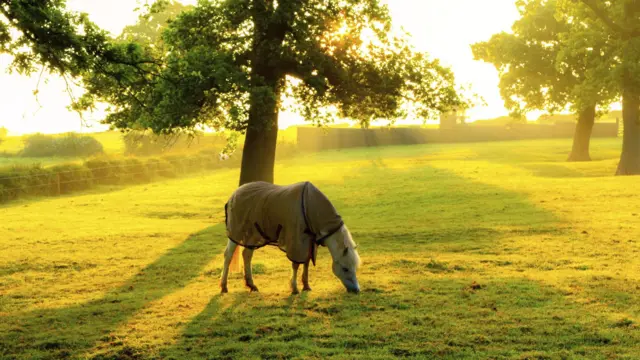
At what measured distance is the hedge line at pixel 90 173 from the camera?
30156 millimetres

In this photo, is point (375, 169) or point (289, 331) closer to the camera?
point (289, 331)

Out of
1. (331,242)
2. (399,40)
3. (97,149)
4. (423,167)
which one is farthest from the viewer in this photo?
(97,149)

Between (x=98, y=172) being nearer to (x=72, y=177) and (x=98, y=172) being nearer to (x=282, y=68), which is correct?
(x=72, y=177)

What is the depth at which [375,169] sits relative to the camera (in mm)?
42562

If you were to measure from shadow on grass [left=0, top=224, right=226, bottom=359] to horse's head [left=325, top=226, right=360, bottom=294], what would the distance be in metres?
3.28

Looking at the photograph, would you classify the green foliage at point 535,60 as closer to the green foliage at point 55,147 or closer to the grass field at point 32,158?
the grass field at point 32,158

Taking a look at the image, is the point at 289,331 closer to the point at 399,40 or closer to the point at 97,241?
the point at 97,241

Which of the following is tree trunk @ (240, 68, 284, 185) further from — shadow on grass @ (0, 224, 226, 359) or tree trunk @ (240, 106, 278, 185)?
shadow on grass @ (0, 224, 226, 359)

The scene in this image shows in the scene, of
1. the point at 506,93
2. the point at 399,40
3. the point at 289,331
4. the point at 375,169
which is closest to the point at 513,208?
the point at 399,40

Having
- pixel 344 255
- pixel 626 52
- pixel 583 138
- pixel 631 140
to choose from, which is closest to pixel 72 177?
pixel 344 255

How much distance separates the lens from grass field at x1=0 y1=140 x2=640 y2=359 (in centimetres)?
780

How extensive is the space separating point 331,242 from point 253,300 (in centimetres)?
162

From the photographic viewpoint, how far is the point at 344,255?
1009cm

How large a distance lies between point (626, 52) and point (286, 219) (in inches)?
1023
